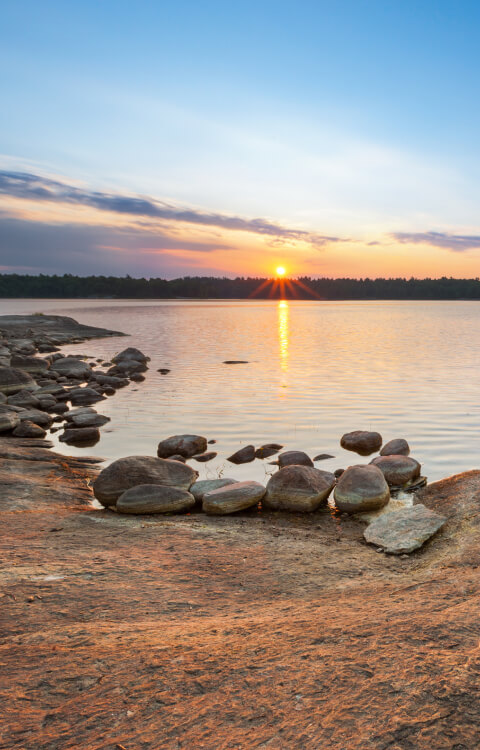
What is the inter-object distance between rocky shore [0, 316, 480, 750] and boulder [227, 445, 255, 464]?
2.02 metres

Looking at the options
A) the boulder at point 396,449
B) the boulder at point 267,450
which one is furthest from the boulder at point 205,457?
the boulder at point 396,449

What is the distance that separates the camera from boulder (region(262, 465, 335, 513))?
22.7 ft

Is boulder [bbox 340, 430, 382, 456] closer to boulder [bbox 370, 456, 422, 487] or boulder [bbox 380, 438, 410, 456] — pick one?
boulder [bbox 380, 438, 410, 456]

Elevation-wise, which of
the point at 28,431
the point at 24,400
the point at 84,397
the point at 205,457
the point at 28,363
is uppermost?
the point at 28,363

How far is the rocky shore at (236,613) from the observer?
97.7 inches

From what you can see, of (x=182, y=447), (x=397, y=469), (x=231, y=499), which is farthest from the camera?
(x=182, y=447)

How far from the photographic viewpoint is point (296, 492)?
6945 millimetres

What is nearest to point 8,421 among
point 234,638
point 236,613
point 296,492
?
point 296,492

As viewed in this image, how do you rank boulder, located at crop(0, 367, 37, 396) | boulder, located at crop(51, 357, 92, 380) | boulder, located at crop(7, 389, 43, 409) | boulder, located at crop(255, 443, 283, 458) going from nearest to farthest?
boulder, located at crop(255, 443, 283, 458) → boulder, located at crop(7, 389, 43, 409) → boulder, located at crop(0, 367, 37, 396) → boulder, located at crop(51, 357, 92, 380)

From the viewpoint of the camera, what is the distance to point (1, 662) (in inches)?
121

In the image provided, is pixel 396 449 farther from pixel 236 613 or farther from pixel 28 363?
pixel 28 363

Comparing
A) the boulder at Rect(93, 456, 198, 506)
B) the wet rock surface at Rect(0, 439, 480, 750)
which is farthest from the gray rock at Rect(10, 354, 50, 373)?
the wet rock surface at Rect(0, 439, 480, 750)

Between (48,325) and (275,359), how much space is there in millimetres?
26166

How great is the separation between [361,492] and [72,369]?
15.7 meters
